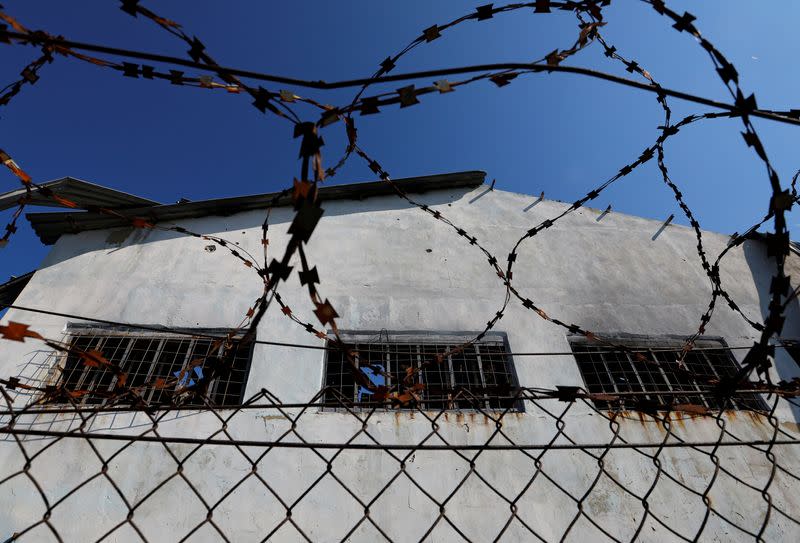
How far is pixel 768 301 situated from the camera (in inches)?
249

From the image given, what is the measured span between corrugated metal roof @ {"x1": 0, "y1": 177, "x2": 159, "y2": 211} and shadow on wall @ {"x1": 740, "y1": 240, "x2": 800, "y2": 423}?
9367 mm

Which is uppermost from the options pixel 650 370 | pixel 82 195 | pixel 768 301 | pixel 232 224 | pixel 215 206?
pixel 215 206

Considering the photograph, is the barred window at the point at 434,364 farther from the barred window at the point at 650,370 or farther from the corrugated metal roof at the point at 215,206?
the corrugated metal roof at the point at 215,206

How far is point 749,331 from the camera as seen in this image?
227 inches

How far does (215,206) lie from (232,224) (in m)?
0.42

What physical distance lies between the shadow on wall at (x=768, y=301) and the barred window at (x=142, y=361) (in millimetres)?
6796

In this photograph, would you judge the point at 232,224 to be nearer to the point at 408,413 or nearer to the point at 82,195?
the point at 82,195

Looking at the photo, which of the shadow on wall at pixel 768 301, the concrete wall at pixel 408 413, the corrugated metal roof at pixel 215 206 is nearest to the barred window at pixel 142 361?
the concrete wall at pixel 408 413

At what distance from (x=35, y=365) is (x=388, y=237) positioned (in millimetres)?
→ 4811

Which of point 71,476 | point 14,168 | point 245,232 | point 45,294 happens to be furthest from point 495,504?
point 45,294

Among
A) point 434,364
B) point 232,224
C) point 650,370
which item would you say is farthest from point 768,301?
point 232,224

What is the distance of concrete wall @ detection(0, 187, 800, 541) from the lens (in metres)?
4.04

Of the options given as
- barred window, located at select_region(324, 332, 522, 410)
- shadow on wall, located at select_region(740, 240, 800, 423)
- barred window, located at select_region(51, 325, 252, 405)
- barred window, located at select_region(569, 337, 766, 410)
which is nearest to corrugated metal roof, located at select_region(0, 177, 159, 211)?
barred window, located at select_region(51, 325, 252, 405)

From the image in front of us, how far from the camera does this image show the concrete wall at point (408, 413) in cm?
404
